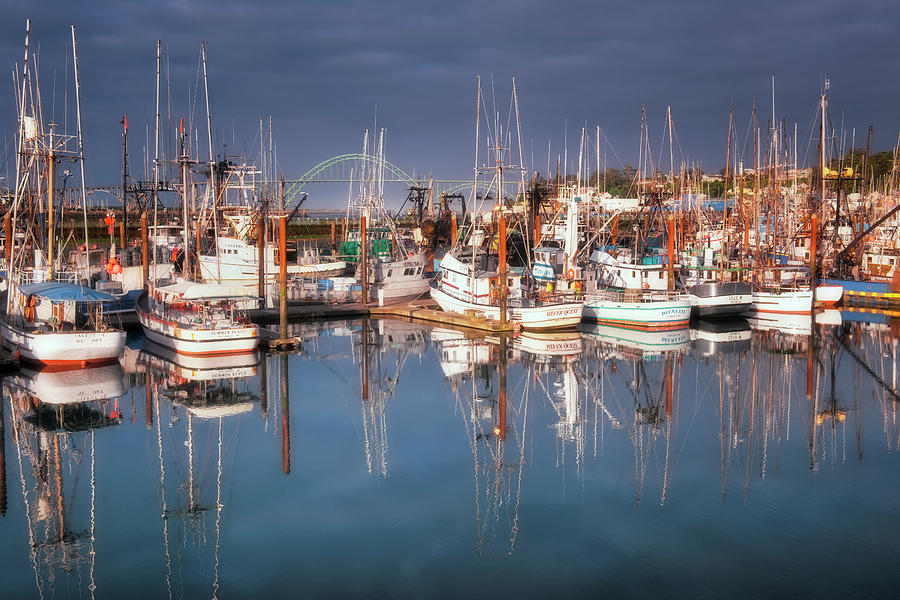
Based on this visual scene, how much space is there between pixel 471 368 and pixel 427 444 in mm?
9113

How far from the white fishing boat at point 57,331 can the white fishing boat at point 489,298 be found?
16861mm

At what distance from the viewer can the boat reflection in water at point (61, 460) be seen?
48.9 ft

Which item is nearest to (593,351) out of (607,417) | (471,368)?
(471,368)

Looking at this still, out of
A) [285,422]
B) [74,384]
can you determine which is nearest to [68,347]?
[74,384]

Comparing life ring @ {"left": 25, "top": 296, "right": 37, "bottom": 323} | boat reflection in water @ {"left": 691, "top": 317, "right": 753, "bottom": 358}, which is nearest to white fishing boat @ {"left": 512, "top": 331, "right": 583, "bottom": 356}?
boat reflection in water @ {"left": 691, "top": 317, "right": 753, "bottom": 358}

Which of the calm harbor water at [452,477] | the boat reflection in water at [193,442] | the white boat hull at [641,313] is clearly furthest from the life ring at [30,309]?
the white boat hull at [641,313]

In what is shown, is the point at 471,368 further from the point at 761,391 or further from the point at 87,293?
the point at 87,293

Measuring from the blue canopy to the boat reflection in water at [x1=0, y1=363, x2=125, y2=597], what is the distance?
257 centimetres

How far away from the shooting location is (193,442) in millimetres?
21938

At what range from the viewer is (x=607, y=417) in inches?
982

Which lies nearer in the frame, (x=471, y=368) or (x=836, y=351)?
→ (x=471, y=368)

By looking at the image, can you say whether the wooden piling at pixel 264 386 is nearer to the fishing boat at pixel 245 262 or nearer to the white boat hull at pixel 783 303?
the fishing boat at pixel 245 262

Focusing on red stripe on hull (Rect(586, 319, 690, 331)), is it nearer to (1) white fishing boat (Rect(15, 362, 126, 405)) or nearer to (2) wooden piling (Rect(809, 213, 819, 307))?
(2) wooden piling (Rect(809, 213, 819, 307))

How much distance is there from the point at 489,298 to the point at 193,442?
20368mm
